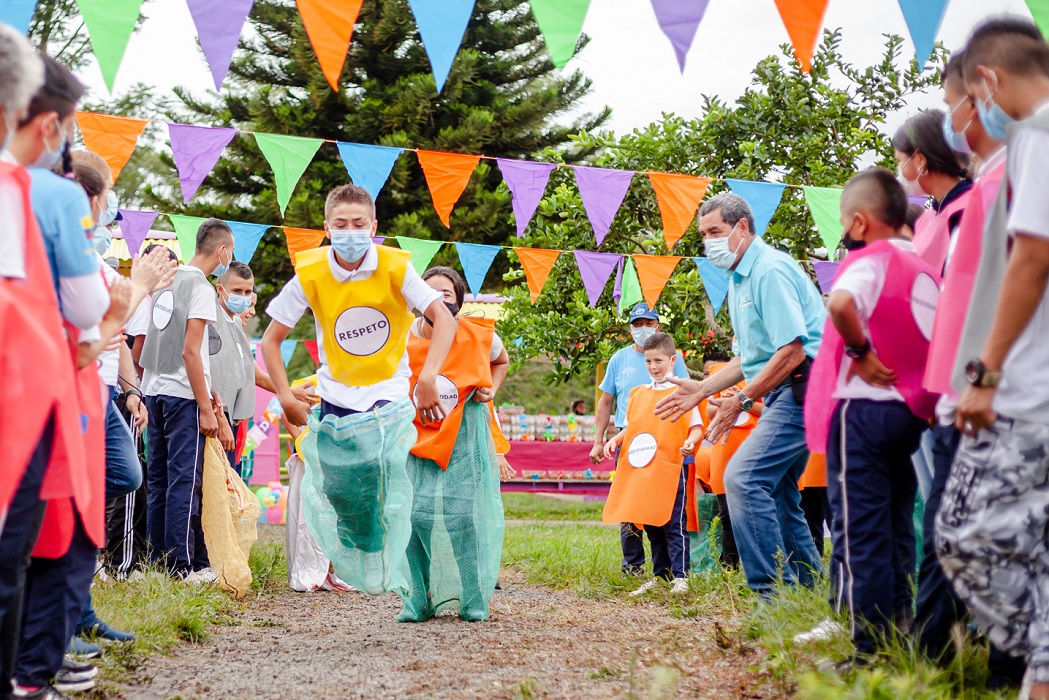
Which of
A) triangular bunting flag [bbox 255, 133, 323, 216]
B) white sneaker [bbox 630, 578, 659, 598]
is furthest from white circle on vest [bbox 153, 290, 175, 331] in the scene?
white sneaker [bbox 630, 578, 659, 598]

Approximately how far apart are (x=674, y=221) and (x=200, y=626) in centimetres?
668

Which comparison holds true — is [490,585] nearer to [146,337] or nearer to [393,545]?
[393,545]

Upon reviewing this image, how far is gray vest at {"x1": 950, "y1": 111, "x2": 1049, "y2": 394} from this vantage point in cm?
275

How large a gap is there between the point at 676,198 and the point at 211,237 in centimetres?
523

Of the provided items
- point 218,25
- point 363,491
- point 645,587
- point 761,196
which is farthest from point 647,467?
point 761,196

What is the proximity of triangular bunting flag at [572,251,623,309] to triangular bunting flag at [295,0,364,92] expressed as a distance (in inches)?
236

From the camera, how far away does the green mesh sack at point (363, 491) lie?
475cm

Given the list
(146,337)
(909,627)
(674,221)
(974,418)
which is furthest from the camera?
(674,221)

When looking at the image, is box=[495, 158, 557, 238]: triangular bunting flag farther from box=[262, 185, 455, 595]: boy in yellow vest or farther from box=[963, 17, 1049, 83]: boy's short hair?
box=[963, 17, 1049, 83]: boy's short hair

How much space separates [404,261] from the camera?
491 cm

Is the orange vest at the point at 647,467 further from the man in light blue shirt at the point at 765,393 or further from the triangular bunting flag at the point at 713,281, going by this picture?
the triangular bunting flag at the point at 713,281

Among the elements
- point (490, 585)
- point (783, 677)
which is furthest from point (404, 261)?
point (783, 677)

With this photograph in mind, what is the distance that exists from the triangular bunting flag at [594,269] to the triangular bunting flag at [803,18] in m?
6.34

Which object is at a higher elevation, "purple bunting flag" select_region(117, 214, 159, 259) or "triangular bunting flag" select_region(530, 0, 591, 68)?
"triangular bunting flag" select_region(530, 0, 591, 68)
